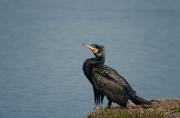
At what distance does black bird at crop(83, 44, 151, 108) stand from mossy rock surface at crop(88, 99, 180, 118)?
28 cm

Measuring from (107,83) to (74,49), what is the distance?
84.3 feet

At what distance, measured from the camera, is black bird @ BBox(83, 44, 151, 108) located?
22312 mm

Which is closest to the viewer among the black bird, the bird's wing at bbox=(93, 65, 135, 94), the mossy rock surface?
the mossy rock surface

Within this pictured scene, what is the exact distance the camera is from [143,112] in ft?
68.0

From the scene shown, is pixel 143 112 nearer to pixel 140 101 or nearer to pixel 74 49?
pixel 140 101

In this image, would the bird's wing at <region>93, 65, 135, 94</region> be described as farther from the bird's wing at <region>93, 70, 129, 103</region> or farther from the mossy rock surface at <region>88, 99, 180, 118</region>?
the mossy rock surface at <region>88, 99, 180, 118</region>

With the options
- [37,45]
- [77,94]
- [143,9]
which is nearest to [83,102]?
[77,94]

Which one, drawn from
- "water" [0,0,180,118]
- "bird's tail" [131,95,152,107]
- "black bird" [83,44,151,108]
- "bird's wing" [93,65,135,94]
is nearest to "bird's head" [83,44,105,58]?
"black bird" [83,44,151,108]

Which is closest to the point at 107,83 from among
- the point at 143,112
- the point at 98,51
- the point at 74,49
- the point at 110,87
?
the point at 110,87

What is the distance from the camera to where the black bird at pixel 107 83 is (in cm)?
2231

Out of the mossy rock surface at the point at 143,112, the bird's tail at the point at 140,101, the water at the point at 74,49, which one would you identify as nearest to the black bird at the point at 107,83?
the bird's tail at the point at 140,101

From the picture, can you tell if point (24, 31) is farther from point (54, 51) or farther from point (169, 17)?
point (169, 17)

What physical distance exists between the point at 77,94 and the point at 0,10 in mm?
36675

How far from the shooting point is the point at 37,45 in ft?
166
